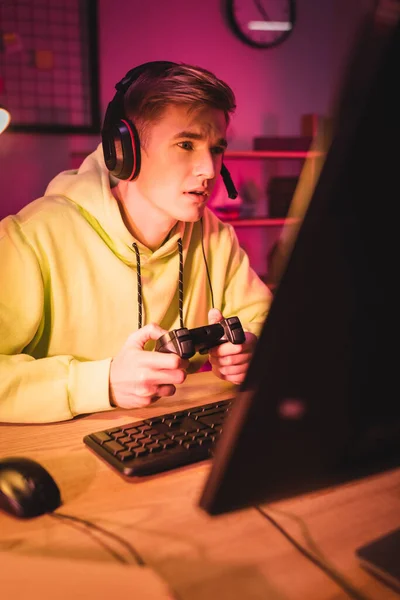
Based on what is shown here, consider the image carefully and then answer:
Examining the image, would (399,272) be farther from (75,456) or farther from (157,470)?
(75,456)

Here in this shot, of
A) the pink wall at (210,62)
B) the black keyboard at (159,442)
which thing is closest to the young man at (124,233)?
the black keyboard at (159,442)

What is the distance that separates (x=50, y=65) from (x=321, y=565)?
8.48ft

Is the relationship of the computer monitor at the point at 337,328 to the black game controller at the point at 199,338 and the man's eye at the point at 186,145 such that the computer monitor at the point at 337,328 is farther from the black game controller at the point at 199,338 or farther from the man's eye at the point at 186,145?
the man's eye at the point at 186,145

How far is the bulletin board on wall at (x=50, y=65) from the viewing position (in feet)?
8.00

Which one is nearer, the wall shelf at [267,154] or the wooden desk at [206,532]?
the wooden desk at [206,532]

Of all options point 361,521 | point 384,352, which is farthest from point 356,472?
point 361,521

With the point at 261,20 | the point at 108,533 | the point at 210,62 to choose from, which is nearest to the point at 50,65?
the point at 210,62

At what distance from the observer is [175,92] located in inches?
46.4

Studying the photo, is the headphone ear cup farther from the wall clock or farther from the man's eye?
the wall clock

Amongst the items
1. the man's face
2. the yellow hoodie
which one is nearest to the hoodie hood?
the yellow hoodie

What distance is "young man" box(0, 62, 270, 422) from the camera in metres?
1.09

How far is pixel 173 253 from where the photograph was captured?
4.43 feet

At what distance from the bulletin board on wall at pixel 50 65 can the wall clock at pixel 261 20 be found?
97 cm

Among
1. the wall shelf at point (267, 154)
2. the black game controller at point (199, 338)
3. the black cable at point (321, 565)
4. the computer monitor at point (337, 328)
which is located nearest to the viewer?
the computer monitor at point (337, 328)
